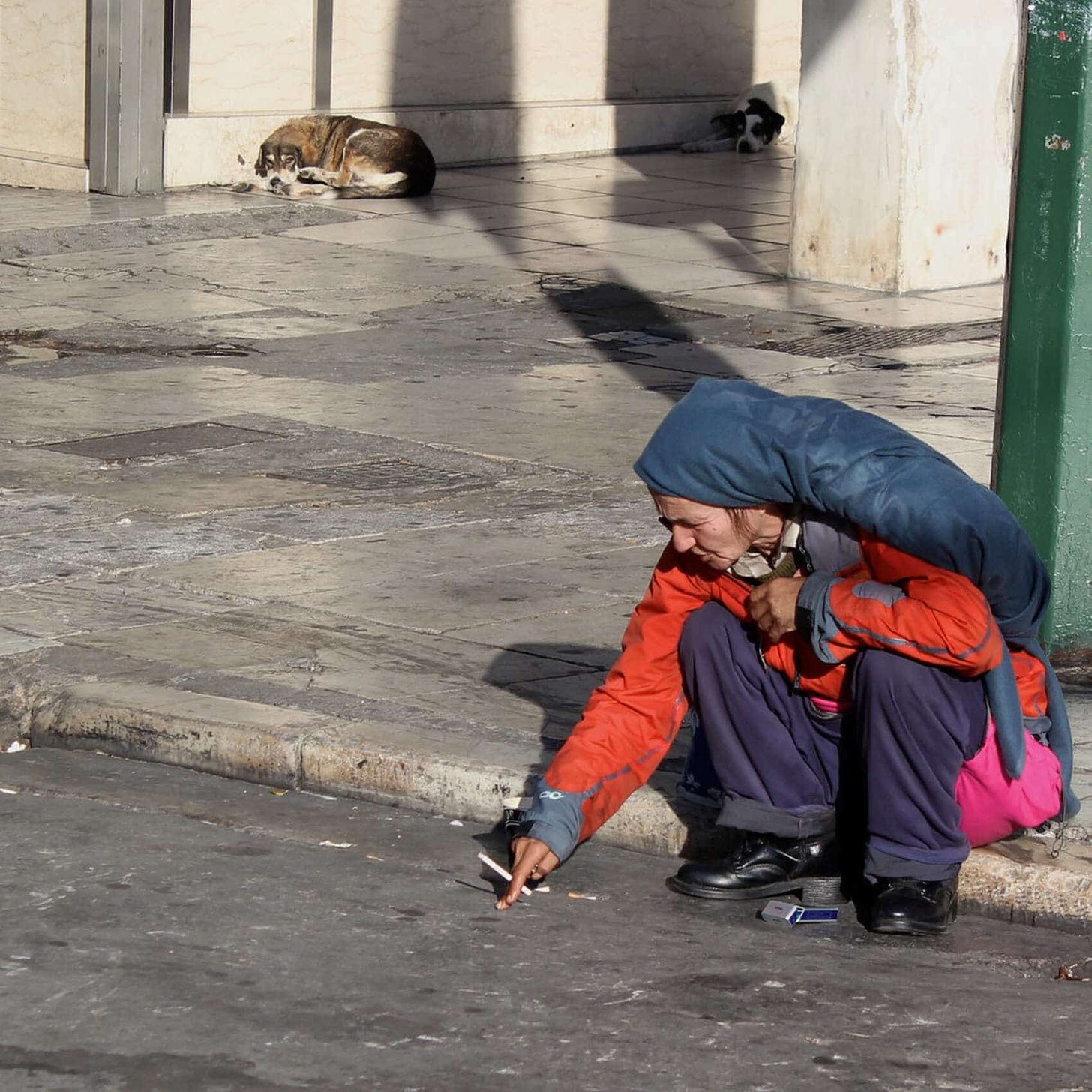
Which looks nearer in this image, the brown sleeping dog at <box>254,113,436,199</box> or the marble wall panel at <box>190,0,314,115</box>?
the brown sleeping dog at <box>254,113,436,199</box>

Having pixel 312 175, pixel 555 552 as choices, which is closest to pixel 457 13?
pixel 312 175

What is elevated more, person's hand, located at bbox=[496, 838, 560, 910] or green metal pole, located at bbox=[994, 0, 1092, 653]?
green metal pole, located at bbox=[994, 0, 1092, 653]

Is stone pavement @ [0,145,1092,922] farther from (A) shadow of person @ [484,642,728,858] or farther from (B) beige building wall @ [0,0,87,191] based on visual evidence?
(B) beige building wall @ [0,0,87,191]

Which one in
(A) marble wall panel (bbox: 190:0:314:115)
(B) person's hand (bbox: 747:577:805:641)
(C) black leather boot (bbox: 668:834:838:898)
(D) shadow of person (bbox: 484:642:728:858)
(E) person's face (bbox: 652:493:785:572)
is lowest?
(C) black leather boot (bbox: 668:834:838:898)

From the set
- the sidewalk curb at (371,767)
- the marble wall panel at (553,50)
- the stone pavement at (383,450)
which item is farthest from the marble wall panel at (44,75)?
the sidewalk curb at (371,767)

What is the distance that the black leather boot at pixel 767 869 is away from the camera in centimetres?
468

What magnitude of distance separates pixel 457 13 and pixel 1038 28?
14.5 meters

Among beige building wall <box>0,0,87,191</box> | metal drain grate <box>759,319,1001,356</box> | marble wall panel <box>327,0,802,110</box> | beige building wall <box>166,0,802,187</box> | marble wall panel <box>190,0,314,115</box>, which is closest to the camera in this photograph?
metal drain grate <box>759,319,1001,356</box>

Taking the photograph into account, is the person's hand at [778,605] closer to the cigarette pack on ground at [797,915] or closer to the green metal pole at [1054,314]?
the cigarette pack on ground at [797,915]

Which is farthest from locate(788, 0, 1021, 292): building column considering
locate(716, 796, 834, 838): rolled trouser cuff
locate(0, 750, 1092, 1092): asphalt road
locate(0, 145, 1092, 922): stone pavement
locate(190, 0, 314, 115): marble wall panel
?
locate(716, 796, 834, 838): rolled trouser cuff

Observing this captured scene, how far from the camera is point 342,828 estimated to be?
202 inches

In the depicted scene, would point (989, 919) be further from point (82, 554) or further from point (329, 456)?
point (329, 456)

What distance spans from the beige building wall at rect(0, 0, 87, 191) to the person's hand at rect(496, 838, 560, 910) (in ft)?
45.7

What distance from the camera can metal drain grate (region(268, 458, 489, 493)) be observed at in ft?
28.3
